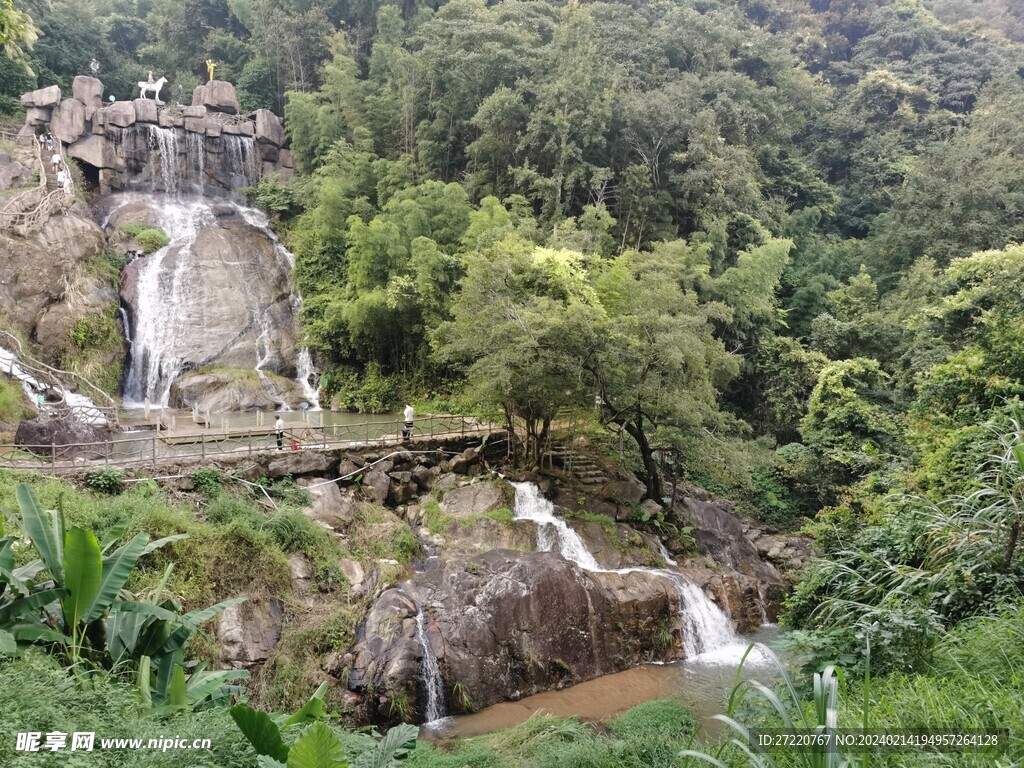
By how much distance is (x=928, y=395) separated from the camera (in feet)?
33.2

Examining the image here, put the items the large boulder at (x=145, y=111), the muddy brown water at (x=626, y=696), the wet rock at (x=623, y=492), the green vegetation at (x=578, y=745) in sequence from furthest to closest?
1. the large boulder at (x=145, y=111)
2. the wet rock at (x=623, y=492)
3. the muddy brown water at (x=626, y=696)
4. the green vegetation at (x=578, y=745)

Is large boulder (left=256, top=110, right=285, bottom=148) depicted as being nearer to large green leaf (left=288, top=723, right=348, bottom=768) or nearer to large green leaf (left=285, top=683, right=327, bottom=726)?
large green leaf (left=285, top=683, right=327, bottom=726)

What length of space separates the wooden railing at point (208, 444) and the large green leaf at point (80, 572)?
719 cm

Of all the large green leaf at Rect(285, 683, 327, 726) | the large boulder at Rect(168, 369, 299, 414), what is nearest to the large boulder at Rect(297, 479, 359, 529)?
the large boulder at Rect(168, 369, 299, 414)

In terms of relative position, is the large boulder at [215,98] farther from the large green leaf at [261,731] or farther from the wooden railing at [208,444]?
the large green leaf at [261,731]

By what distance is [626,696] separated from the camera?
35.1ft

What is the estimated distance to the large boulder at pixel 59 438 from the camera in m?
12.0

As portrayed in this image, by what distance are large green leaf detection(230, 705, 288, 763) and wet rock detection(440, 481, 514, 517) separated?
1013 cm

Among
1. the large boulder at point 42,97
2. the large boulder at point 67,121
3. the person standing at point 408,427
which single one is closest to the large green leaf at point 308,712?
the person standing at point 408,427

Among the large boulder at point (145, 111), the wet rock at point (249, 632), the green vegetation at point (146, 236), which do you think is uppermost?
the large boulder at point (145, 111)

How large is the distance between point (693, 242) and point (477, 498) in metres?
13.3

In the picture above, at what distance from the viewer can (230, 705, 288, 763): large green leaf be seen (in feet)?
12.6

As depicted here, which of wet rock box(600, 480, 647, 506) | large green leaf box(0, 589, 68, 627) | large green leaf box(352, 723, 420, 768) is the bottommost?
wet rock box(600, 480, 647, 506)

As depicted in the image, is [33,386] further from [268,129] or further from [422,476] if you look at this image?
[268,129]
